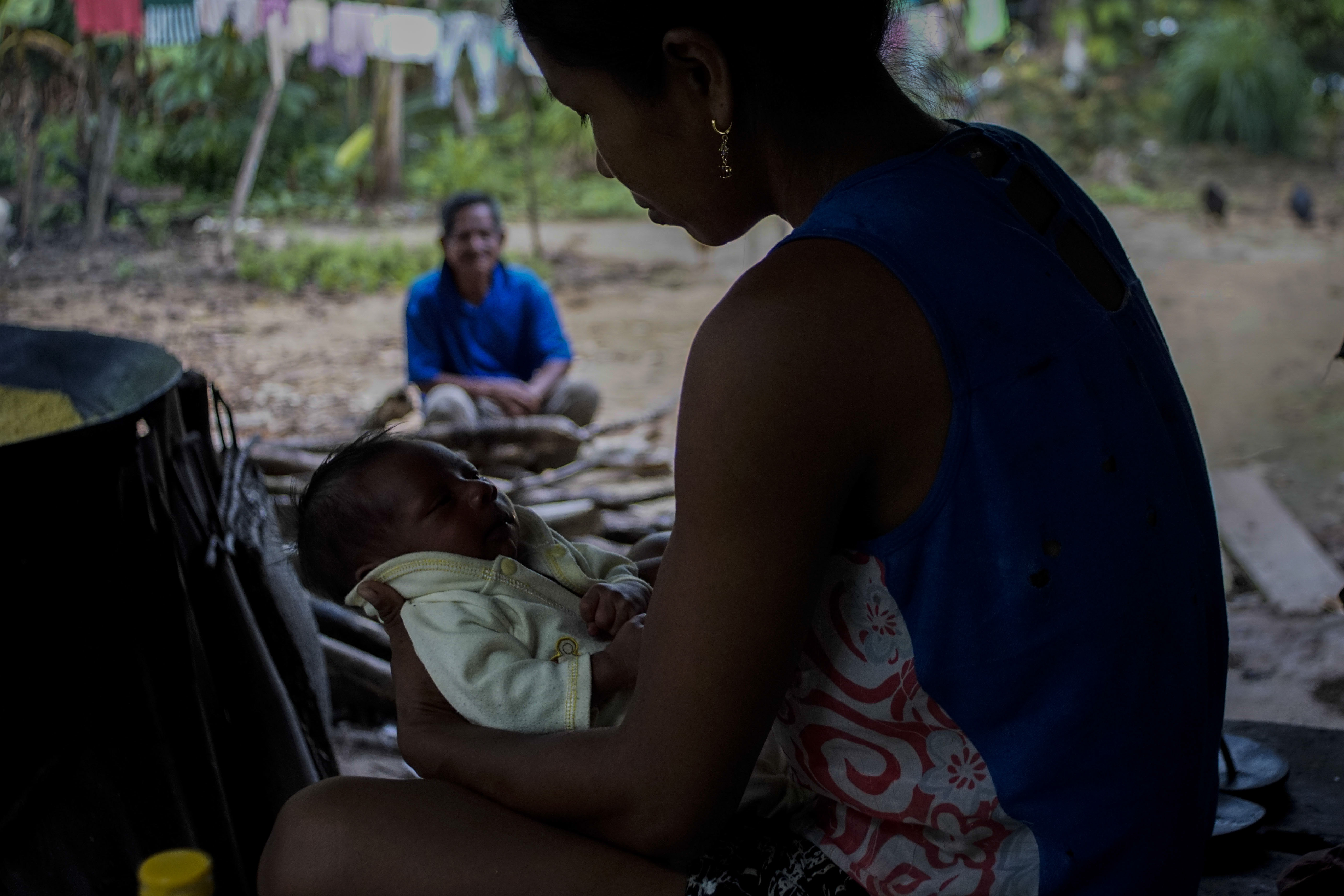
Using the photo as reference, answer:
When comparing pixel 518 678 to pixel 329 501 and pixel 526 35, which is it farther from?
pixel 526 35

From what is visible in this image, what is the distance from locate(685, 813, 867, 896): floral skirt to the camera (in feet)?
3.72

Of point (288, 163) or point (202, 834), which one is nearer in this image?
point (202, 834)

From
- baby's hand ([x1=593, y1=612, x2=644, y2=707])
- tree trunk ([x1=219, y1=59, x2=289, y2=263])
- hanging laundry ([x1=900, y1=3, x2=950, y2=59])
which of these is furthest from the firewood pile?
tree trunk ([x1=219, y1=59, x2=289, y2=263])

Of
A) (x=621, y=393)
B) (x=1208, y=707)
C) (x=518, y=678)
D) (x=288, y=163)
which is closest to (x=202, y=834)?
(x=518, y=678)

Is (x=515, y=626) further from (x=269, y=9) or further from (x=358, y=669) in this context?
(x=269, y=9)

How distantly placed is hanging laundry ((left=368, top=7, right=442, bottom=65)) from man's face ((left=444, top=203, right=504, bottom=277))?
418 cm

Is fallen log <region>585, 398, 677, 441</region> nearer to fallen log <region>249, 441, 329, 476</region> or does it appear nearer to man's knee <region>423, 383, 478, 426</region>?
man's knee <region>423, 383, 478, 426</region>

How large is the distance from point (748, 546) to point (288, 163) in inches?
585

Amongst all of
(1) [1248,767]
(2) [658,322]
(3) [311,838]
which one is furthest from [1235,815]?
→ (2) [658,322]

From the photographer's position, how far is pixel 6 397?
2.39 m

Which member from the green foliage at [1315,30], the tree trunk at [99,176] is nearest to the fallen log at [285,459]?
the tree trunk at [99,176]

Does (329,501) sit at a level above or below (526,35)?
below

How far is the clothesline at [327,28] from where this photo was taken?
27.5 feet

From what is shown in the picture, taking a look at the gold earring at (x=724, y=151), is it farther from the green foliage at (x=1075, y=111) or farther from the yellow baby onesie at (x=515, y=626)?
the green foliage at (x=1075, y=111)
